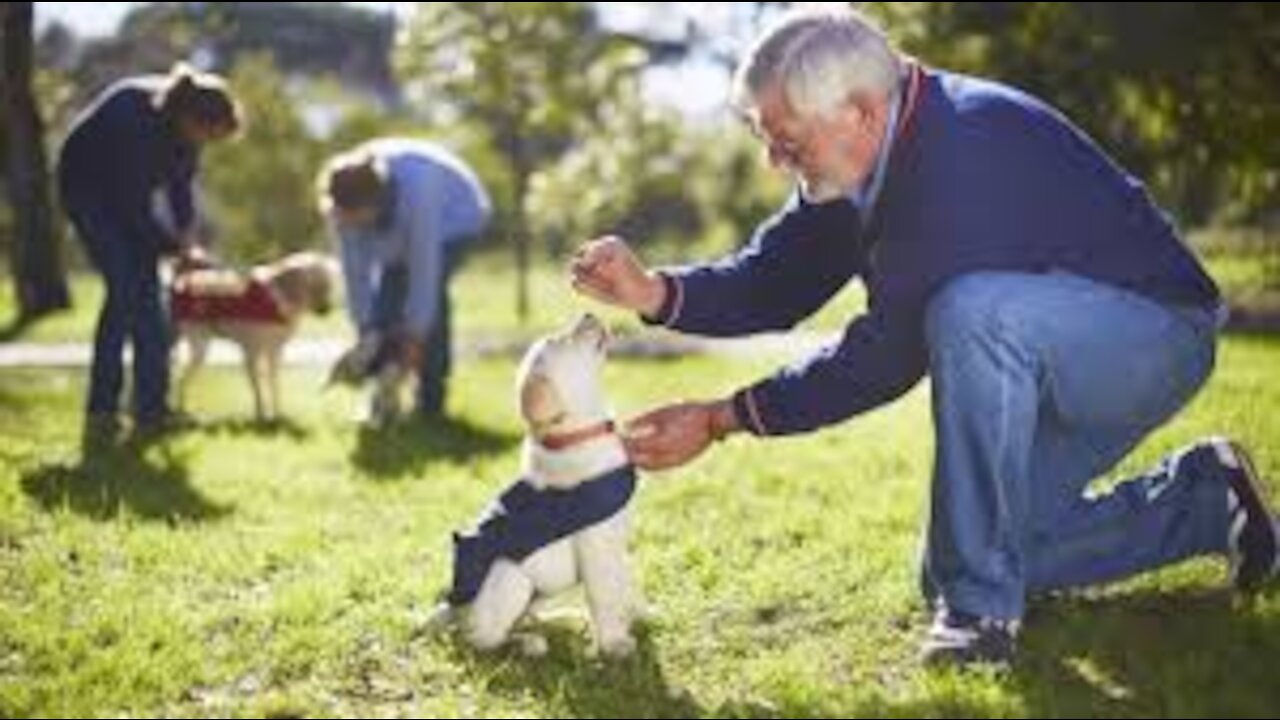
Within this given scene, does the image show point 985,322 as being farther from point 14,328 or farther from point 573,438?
point 14,328

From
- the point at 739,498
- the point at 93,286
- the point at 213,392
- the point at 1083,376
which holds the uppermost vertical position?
the point at 1083,376

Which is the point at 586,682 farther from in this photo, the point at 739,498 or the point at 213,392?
the point at 213,392

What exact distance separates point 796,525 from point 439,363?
16.6 ft

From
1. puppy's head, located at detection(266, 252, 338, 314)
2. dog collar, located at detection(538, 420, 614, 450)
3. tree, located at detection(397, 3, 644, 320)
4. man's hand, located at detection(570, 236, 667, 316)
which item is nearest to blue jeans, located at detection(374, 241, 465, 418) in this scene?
puppy's head, located at detection(266, 252, 338, 314)

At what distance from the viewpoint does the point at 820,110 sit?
520 centimetres

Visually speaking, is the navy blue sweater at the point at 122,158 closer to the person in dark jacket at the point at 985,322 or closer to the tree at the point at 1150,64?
the person in dark jacket at the point at 985,322

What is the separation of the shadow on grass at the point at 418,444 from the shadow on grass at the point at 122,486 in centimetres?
97

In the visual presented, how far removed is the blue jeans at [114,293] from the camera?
11.1 metres

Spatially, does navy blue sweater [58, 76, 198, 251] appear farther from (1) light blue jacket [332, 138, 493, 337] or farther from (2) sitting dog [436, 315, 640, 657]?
(2) sitting dog [436, 315, 640, 657]

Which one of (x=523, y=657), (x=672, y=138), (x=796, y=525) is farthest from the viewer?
(x=672, y=138)

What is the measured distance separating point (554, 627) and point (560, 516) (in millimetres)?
681

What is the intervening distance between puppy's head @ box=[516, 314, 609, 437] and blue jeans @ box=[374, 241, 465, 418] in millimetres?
6636

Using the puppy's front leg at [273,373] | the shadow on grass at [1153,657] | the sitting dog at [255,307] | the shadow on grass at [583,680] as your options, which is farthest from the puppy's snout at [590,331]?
the puppy's front leg at [273,373]

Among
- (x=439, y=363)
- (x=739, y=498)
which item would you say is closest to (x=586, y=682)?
(x=739, y=498)
